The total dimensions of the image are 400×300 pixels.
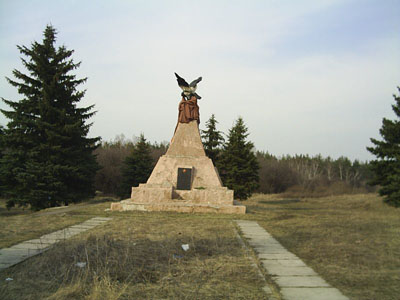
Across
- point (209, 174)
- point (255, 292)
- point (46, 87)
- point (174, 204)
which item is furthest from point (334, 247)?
point (46, 87)

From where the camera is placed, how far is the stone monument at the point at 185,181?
37.2ft

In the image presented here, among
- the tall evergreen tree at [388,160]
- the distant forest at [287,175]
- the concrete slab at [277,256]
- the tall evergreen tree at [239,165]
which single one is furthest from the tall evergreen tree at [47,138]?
the tall evergreen tree at [388,160]

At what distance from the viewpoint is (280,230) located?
790 centimetres

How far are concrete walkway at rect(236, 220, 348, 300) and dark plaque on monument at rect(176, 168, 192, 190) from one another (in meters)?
→ 6.88

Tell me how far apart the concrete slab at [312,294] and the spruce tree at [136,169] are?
23.2 meters

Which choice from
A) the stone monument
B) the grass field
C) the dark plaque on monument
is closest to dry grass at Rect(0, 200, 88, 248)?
the grass field

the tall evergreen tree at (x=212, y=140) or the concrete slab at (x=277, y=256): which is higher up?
the tall evergreen tree at (x=212, y=140)

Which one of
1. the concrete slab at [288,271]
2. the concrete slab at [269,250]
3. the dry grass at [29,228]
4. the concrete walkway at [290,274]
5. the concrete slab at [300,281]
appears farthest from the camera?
the dry grass at [29,228]

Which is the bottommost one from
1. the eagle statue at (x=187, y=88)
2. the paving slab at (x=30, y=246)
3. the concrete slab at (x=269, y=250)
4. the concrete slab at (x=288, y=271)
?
the paving slab at (x=30, y=246)

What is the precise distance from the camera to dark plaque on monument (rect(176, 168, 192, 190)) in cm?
1330

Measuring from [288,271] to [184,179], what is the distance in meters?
9.31

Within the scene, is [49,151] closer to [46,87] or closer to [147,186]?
[46,87]

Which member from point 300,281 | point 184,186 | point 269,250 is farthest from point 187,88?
point 300,281

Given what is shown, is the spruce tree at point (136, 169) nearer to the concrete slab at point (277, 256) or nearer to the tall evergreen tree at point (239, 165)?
the tall evergreen tree at point (239, 165)
